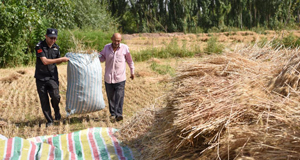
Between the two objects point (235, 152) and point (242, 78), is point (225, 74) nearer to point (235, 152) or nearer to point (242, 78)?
point (242, 78)

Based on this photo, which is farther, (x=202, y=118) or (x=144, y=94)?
(x=144, y=94)

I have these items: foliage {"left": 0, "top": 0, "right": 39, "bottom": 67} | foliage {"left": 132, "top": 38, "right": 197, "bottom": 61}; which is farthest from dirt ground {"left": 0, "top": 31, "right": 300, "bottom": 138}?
foliage {"left": 132, "top": 38, "right": 197, "bottom": 61}

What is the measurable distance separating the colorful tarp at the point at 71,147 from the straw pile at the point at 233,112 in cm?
128

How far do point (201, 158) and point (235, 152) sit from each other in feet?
0.99

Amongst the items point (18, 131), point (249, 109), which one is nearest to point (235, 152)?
point (249, 109)

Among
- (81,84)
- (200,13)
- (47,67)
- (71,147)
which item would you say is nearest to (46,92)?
(47,67)

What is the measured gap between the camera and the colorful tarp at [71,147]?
11.9 feet

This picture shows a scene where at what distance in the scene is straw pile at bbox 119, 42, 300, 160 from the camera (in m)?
1.68

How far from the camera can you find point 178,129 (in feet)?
7.40

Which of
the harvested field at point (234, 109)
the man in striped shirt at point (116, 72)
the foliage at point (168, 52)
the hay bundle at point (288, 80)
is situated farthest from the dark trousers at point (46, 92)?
the foliage at point (168, 52)

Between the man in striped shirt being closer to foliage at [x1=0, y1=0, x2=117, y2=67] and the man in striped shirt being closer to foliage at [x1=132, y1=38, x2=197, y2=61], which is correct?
foliage at [x1=0, y1=0, x2=117, y2=67]

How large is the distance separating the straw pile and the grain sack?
2.34 metres

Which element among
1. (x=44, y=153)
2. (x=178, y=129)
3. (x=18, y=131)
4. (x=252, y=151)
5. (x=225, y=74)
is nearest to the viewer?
(x=252, y=151)

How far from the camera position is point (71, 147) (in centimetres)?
407
